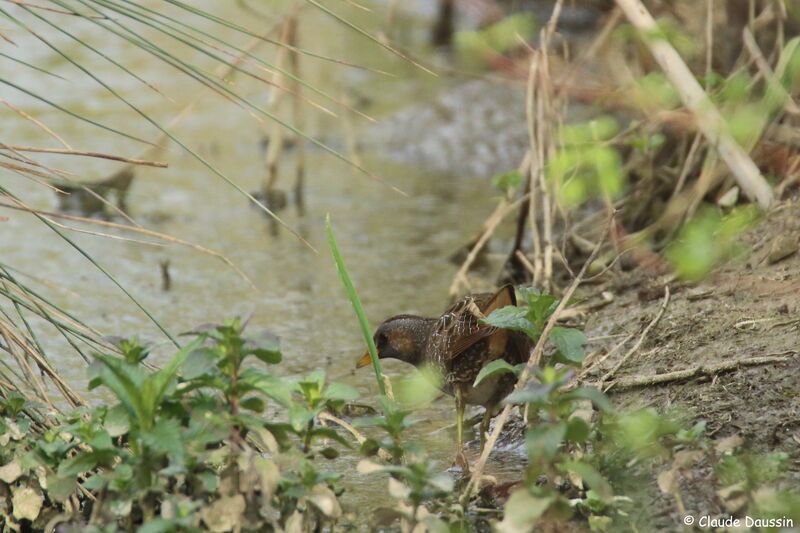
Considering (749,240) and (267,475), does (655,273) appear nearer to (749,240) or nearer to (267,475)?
(749,240)

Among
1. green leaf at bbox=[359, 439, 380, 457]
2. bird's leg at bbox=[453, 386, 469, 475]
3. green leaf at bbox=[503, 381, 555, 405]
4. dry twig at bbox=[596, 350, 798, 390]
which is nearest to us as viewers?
green leaf at bbox=[503, 381, 555, 405]

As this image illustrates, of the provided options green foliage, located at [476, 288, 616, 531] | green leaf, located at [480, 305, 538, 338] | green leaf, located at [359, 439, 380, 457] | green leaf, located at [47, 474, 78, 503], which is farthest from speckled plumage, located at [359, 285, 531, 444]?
green leaf, located at [47, 474, 78, 503]

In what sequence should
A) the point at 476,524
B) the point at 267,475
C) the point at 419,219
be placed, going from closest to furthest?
the point at 267,475 → the point at 476,524 → the point at 419,219

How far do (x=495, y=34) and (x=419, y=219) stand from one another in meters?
2.75

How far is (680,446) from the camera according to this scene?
2.74 m

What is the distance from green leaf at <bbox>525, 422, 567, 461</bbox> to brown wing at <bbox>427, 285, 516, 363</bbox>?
0.82 meters

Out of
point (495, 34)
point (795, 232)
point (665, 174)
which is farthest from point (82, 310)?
→ point (795, 232)

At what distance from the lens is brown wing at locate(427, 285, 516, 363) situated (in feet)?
10.6

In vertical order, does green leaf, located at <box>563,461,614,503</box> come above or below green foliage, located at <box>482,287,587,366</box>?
below

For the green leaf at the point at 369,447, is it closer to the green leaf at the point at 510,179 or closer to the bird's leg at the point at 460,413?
the bird's leg at the point at 460,413

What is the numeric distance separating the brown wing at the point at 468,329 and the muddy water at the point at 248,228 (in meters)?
0.34

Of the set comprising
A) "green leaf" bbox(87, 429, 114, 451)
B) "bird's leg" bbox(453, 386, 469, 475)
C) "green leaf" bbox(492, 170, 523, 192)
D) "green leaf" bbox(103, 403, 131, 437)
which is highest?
"green leaf" bbox(103, 403, 131, 437)

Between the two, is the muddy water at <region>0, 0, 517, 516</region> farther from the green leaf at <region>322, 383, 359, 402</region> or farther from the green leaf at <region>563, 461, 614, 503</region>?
the green leaf at <region>563, 461, 614, 503</region>

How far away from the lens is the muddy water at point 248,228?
478 cm
